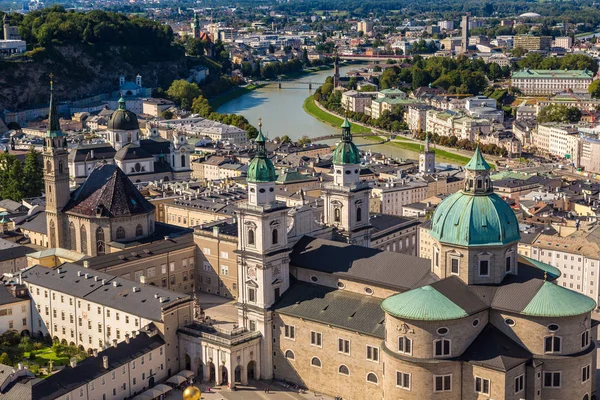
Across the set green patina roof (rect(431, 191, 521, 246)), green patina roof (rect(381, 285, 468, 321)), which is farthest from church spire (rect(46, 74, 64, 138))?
green patina roof (rect(381, 285, 468, 321))

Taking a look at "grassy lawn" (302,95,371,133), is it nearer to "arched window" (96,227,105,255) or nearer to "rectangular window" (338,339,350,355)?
"arched window" (96,227,105,255)

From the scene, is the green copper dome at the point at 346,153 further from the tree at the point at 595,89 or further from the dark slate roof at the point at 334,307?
the tree at the point at 595,89

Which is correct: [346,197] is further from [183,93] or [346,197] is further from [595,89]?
[595,89]

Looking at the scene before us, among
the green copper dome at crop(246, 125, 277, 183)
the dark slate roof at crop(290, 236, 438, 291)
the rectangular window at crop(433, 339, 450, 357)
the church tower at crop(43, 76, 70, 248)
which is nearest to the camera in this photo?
the rectangular window at crop(433, 339, 450, 357)

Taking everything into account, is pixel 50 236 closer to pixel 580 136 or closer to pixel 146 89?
pixel 580 136

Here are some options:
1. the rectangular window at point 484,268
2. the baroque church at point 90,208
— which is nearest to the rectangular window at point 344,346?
the rectangular window at point 484,268

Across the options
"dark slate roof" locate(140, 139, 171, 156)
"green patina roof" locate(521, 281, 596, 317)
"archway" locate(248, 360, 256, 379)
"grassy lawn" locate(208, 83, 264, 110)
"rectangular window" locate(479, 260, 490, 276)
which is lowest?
"grassy lawn" locate(208, 83, 264, 110)
